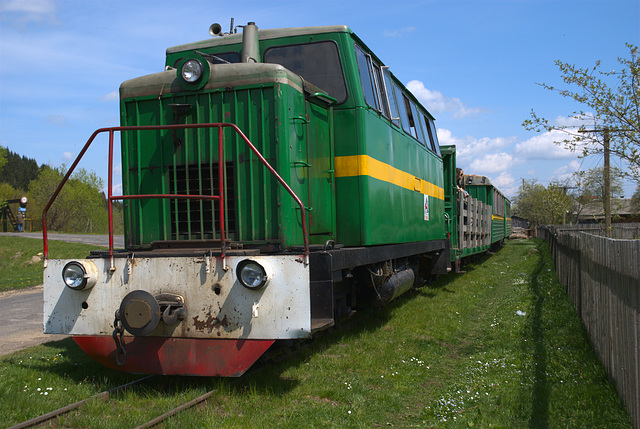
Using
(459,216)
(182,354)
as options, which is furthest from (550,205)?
(182,354)

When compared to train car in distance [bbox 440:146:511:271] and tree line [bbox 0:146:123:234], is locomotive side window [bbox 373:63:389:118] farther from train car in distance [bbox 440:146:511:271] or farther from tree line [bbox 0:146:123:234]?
tree line [bbox 0:146:123:234]

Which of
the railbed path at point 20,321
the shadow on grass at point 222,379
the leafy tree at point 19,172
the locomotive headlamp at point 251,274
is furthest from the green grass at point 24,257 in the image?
the leafy tree at point 19,172

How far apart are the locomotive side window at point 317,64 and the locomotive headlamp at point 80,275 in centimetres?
284

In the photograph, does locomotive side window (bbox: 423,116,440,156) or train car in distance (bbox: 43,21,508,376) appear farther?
locomotive side window (bbox: 423,116,440,156)

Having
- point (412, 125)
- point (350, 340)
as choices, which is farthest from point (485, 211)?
point (350, 340)

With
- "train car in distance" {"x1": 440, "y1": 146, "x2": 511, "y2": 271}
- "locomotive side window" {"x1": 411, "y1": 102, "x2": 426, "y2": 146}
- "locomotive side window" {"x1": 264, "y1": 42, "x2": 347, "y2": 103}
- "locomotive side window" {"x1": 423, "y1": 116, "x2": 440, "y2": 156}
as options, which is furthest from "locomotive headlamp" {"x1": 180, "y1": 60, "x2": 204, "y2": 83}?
"train car in distance" {"x1": 440, "y1": 146, "x2": 511, "y2": 271}

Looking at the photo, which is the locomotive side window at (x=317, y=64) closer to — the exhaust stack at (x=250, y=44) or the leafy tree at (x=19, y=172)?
the exhaust stack at (x=250, y=44)

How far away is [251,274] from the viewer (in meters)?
4.04

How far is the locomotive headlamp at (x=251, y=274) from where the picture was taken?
398cm

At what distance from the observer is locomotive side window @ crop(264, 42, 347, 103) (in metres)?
5.58

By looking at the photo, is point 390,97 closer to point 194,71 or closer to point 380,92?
point 380,92

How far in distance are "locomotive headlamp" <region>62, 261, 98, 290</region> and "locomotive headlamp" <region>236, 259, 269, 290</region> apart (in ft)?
4.33

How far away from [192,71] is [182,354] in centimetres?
253

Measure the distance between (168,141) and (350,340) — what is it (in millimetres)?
3097
